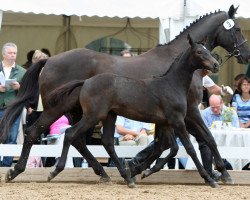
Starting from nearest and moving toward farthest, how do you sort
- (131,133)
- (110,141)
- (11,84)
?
(110,141), (11,84), (131,133)

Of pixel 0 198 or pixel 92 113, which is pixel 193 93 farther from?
pixel 0 198

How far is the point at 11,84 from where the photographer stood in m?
9.91

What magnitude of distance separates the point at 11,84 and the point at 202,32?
255 centimetres

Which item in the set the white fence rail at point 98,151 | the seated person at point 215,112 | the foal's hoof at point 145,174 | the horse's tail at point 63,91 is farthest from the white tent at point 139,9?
the foal's hoof at point 145,174

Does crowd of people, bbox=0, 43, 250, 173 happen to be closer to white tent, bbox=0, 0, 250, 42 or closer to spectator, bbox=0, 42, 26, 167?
spectator, bbox=0, 42, 26, 167

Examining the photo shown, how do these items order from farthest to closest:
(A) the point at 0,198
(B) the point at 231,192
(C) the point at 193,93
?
(C) the point at 193,93 < (B) the point at 231,192 < (A) the point at 0,198

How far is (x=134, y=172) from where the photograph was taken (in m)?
8.74

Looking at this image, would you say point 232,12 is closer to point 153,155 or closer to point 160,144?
point 160,144

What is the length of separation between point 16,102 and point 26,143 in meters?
0.60

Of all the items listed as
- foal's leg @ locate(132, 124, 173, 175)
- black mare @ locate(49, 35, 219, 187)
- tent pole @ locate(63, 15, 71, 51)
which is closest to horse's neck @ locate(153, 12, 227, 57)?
black mare @ locate(49, 35, 219, 187)

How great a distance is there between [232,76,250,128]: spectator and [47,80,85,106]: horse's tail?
3.67 m

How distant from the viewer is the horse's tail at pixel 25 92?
29.6 feet

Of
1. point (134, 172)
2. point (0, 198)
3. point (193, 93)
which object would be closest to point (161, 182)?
point (134, 172)

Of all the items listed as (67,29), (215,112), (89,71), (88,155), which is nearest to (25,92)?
(89,71)
